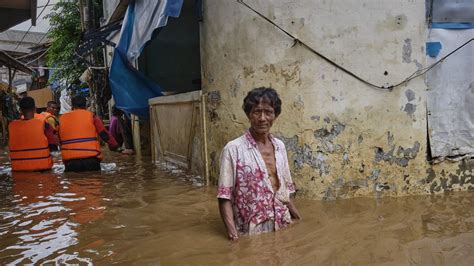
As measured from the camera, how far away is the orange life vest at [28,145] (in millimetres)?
7066

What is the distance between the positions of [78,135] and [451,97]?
530 cm

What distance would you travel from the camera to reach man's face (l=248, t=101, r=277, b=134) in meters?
3.10

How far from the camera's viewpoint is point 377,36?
14.5ft

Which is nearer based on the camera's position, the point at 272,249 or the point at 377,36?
the point at 272,249

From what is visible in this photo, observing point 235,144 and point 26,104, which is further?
point 26,104

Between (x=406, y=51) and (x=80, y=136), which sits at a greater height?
(x=406, y=51)

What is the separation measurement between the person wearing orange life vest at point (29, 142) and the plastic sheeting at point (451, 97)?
583 centimetres

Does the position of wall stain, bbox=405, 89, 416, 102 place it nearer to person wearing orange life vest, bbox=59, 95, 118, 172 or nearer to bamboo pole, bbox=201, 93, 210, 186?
bamboo pole, bbox=201, 93, 210, 186

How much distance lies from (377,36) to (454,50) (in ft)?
2.90

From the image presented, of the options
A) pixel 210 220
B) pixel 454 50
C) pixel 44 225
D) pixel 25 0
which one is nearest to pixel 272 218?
pixel 210 220

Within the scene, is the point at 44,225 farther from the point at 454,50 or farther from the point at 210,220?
the point at 454,50

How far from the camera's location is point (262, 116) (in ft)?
10.2

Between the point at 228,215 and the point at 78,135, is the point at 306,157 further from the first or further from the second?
the point at 78,135

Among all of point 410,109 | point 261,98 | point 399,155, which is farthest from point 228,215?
point 410,109
